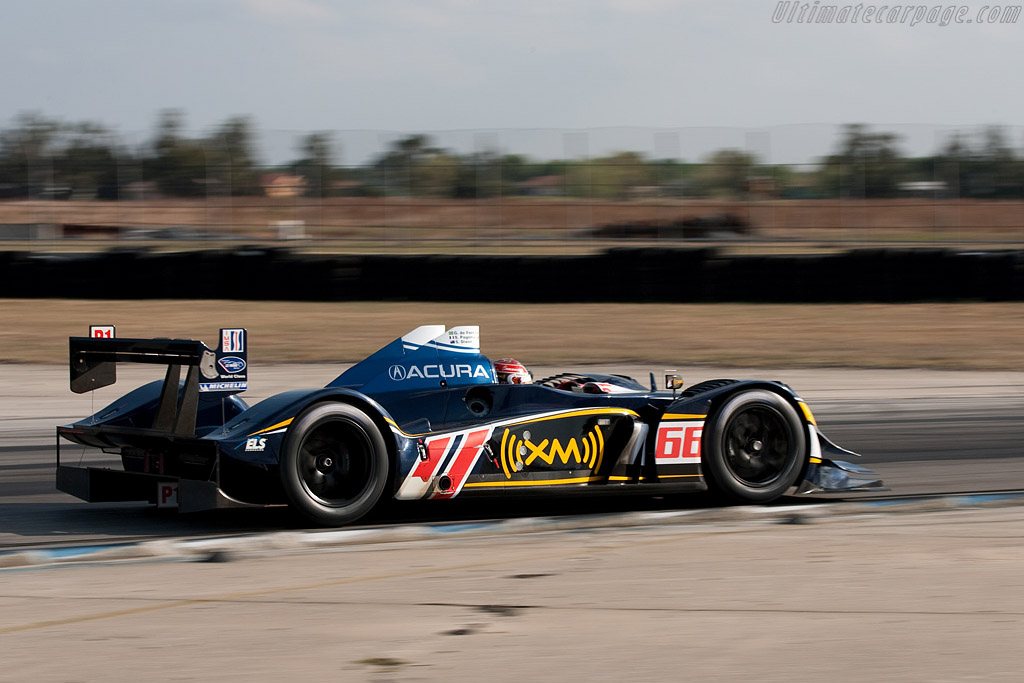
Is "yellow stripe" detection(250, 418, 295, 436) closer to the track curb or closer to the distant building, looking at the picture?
the track curb

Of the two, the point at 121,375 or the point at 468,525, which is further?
the point at 121,375

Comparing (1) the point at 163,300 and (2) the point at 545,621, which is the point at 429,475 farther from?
(1) the point at 163,300

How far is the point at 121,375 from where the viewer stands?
15852mm

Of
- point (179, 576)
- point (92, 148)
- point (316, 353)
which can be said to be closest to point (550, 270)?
point (316, 353)

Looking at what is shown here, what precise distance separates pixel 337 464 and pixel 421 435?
46 centimetres

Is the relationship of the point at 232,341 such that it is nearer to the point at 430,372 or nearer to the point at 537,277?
the point at 430,372

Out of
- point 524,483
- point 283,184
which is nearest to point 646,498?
point 524,483

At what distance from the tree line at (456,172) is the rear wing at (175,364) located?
1903 cm

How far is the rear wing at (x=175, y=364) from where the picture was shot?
20.2ft

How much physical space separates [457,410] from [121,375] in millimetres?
10510

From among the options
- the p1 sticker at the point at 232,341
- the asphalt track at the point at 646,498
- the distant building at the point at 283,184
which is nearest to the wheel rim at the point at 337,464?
the asphalt track at the point at 646,498

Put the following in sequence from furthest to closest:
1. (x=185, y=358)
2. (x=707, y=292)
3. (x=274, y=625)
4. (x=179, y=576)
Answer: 1. (x=707, y=292)
2. (x=185, y=358)
3. (x=179, y=576)
4. (x=274, y=625)

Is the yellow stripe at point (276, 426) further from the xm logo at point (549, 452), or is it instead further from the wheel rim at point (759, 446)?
the wheel rim at point (759, 446)

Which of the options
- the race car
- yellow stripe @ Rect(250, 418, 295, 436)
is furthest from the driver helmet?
yellow stripe @ Rect(250, 418, 295, 436)
